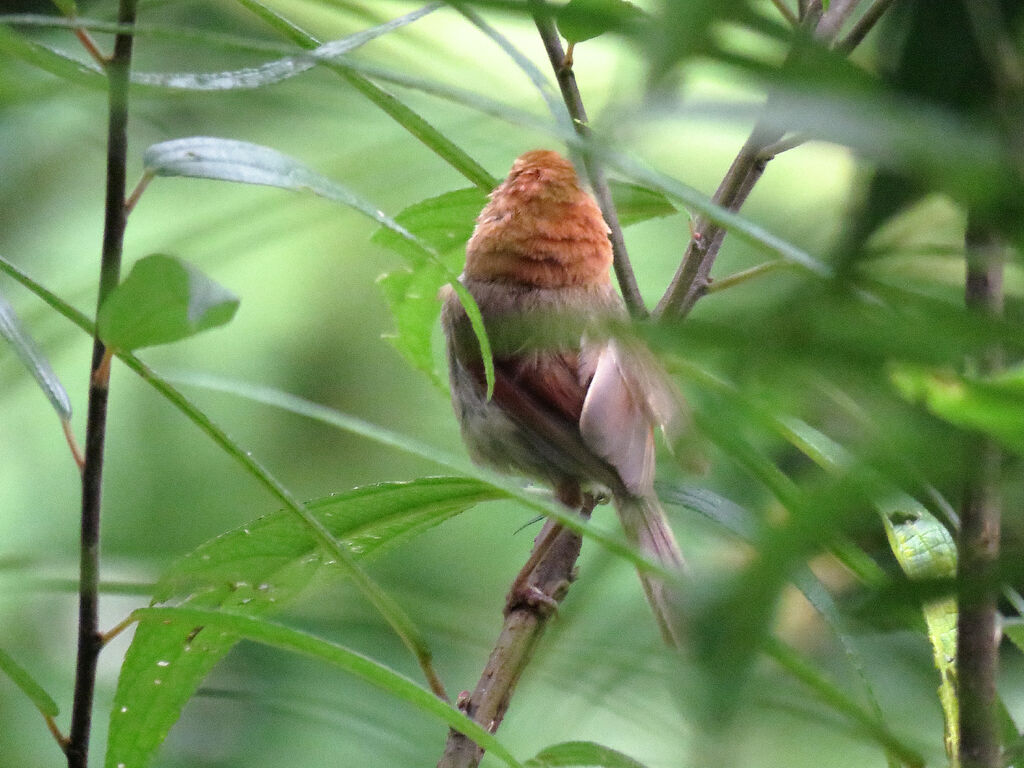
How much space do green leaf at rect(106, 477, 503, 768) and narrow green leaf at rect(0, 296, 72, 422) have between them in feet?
0.66

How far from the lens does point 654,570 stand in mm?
534

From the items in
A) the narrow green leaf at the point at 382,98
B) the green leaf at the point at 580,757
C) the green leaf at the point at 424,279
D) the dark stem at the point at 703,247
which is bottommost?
the green leaf at the point at 580,757

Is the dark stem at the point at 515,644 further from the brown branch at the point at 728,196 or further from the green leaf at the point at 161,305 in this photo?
the green leaf at the point at 161,305

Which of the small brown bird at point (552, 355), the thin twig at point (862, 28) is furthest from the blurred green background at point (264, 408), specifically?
the thin twig at point (862, 28)

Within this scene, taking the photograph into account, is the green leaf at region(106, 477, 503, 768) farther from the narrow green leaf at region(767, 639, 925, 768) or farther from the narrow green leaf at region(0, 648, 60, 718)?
the narrow green leaf at region(767, 639, 925, 768)

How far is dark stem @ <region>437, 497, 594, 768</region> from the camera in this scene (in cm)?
112

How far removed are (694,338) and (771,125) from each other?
0.10 metres

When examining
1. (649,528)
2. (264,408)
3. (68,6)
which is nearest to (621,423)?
(649,528)

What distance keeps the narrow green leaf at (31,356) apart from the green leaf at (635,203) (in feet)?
2.68

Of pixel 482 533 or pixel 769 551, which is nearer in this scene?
pixel 769 551

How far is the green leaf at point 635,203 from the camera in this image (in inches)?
60.7

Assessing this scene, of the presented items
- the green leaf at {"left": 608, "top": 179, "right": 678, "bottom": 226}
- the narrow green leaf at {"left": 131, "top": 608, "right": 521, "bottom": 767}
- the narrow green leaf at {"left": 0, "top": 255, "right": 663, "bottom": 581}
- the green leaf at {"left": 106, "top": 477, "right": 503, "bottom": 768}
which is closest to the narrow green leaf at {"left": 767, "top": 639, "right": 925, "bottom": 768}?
the narrow green leaf at {"left": 0, "top": 255, "right": 663, "bottom": 581}

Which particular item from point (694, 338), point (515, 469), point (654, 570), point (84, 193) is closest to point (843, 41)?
point (654, 570)

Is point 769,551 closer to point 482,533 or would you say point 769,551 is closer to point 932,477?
point 932,477
